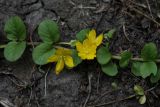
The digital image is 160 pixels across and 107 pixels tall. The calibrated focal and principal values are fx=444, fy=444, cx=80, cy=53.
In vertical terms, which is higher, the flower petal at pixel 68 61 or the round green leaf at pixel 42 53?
the round green leaf at pixel 42 53

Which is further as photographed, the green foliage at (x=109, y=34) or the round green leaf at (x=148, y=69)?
the green foliage at (x=109, y=34)

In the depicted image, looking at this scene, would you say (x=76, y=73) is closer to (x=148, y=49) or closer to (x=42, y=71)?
(x=42, y=71)

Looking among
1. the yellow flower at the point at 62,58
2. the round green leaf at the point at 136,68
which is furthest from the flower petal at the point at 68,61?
the round green leaf at the point at 136,68

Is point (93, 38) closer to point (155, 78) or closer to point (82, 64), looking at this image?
point (82, 64)

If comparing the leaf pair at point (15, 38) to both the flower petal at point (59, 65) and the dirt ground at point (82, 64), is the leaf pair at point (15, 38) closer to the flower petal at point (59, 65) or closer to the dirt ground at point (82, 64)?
the dirt ground at point (82, 64)

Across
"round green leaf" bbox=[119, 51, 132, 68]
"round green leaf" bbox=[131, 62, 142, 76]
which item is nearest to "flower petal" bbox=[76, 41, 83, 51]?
"round green leaf" bbox=[119, 51, 132, 68]

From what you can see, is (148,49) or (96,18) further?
(96,18)

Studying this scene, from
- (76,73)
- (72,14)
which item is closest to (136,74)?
(76,73)
